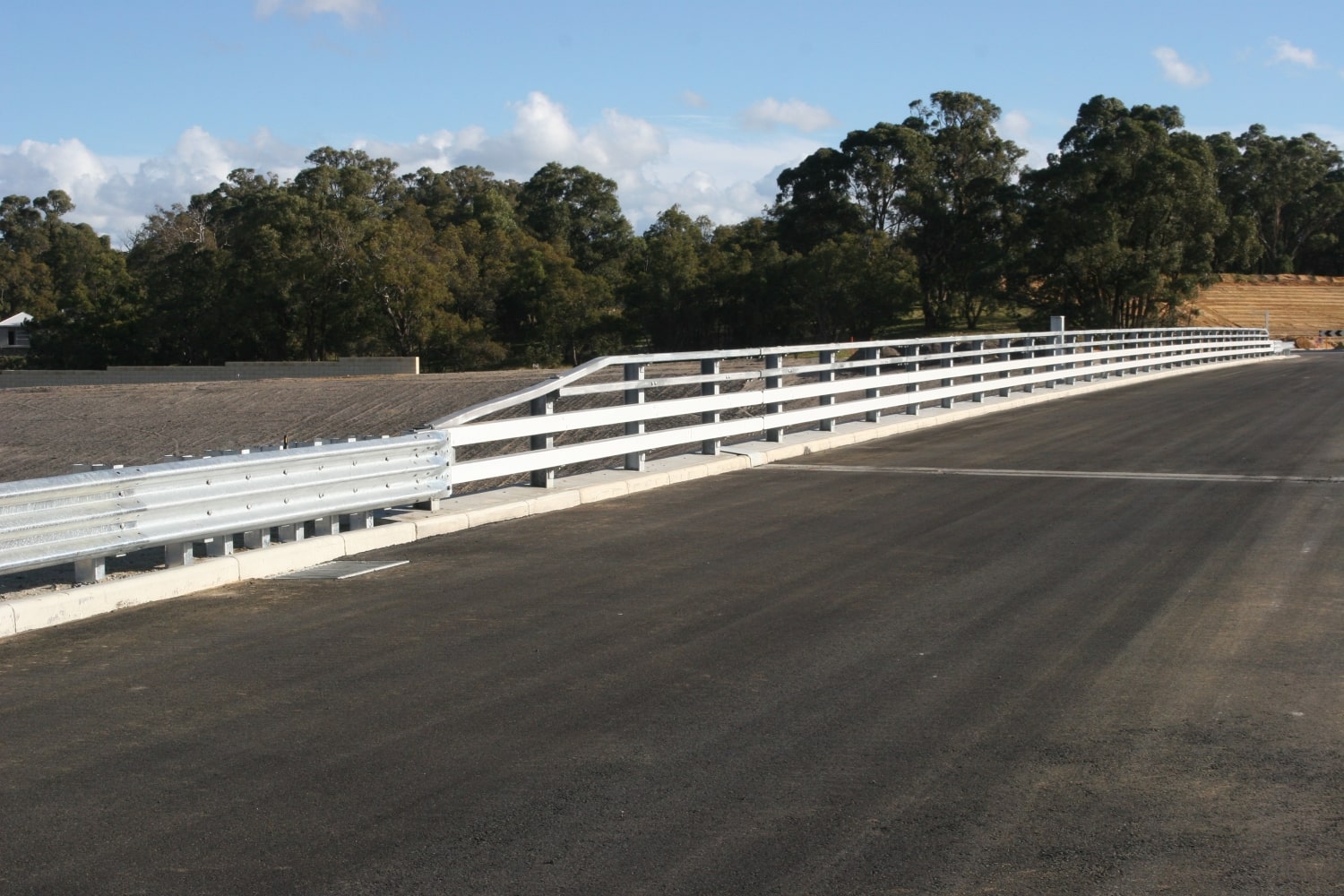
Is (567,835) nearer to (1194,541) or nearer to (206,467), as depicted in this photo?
(206,467)

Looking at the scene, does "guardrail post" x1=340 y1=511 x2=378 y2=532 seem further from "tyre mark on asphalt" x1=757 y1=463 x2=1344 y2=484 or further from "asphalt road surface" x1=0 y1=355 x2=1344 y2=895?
"tyre mark on asphalt" x1=757 y1=463 x2=1344 y2=484

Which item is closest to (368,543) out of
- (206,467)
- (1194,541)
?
(206,467)

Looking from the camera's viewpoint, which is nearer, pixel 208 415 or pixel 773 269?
pixel 208 415

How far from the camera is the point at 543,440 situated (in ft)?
38.9

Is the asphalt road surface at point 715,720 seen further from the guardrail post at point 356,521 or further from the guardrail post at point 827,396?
the guardrail post at point 827,396

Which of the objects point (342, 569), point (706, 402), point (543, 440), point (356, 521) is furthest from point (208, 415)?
point (342, 569)

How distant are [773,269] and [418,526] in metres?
65.9

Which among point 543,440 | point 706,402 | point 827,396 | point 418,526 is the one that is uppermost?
point 706,402

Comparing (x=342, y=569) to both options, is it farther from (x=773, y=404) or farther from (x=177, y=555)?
(x=773, y=404)

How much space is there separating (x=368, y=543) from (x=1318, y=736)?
6314 millimetres

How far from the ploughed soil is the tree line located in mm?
28862

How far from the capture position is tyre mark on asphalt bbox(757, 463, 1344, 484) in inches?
507

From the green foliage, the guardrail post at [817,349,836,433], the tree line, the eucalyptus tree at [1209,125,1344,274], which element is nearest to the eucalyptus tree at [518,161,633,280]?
the tree line

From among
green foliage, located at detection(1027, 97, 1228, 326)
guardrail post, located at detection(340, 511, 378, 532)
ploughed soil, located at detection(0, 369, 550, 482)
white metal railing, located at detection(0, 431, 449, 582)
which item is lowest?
ploughed soil, located at detection(0, 369, 550, 482)
